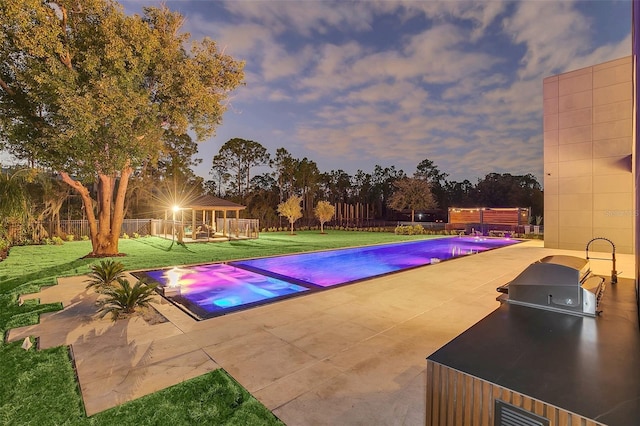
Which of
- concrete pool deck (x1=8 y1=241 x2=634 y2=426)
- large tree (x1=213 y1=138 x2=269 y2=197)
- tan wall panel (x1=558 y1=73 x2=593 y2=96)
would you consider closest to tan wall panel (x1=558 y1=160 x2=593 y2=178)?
tan wall panel (x1=558 y1=73 x2=593 y2=96)

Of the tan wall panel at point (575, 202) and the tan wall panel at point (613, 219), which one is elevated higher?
the tan wall panel at point (575, 202)

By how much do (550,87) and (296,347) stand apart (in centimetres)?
1716

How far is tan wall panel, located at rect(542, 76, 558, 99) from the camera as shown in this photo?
45.8ft

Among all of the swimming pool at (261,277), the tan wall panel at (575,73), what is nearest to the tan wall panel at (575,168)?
the tan wall panel at (575,73)

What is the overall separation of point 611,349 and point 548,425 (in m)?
0.99

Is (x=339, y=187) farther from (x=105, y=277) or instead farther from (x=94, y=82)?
(x=105, y=277)

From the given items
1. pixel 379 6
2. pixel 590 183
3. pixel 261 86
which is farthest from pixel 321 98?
pixel 590 183

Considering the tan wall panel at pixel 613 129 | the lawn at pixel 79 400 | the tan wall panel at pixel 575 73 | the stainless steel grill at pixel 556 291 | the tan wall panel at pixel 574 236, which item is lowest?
the lawn at pixel 79 400

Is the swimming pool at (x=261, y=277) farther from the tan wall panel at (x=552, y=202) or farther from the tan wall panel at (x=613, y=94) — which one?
the tan wall panel at (x=613, y=94)

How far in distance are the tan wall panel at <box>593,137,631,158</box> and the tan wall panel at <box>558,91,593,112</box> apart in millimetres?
1789

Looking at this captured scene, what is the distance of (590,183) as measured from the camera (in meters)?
13.2

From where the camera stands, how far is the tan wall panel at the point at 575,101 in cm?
1318

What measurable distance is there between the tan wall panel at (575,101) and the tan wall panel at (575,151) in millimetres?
1677

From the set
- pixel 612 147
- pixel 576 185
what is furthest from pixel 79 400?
pixel 612 147
